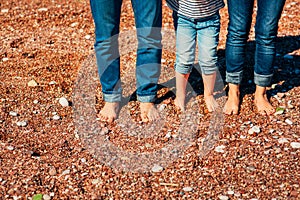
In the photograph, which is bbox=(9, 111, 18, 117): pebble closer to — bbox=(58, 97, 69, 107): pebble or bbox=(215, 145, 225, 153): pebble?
bbox=(58, 97, 69, 107): pebble

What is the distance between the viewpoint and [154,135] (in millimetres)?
5141

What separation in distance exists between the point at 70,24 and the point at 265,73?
2.94 metres

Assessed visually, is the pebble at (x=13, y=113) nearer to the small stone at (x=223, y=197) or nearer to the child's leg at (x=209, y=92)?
the child's leg at (x=209, y=92)

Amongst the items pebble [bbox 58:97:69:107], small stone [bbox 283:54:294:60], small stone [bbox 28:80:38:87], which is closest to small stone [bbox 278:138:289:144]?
small stone [bbox 283:54:294:60]

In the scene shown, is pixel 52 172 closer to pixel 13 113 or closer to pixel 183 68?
pixel 13 113

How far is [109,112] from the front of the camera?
5.32 m

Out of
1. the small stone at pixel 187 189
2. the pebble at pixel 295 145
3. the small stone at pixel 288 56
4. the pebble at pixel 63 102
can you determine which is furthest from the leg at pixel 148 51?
the small stone at pixel 288 56

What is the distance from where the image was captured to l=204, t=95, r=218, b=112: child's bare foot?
5.40 metres

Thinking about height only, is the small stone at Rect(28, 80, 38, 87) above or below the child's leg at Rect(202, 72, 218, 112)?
below

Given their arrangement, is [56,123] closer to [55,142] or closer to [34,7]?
[55,142]

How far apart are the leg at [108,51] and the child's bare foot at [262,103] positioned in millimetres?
1238

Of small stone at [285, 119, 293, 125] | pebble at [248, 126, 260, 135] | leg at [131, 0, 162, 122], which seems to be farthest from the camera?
small stone at [285, 119, 293, 125]

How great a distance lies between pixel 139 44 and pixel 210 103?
2.88ft

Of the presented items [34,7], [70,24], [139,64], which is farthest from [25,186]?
[34,7]
